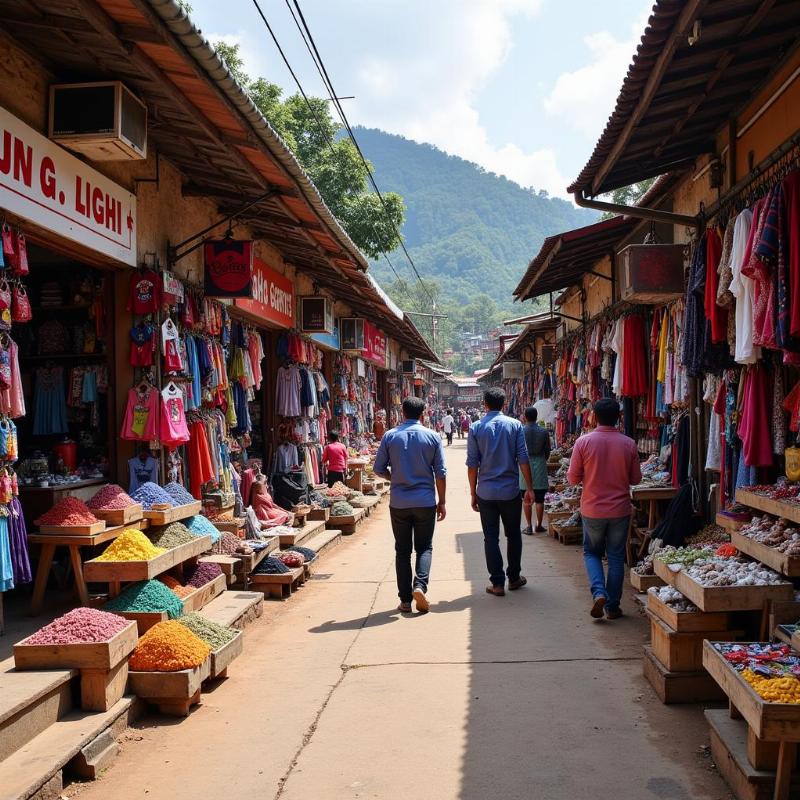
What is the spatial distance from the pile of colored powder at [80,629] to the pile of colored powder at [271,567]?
3.22 meters

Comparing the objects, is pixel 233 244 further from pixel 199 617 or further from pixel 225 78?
pixel 199 617

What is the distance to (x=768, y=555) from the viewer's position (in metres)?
4.41

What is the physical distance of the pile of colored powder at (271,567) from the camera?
7.83 meters

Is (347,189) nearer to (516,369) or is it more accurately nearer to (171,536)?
(516,369)

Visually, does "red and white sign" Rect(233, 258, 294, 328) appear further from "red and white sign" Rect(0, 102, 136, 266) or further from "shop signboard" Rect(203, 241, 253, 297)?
"red and white sign" Rect(0, 102, 136, 266)

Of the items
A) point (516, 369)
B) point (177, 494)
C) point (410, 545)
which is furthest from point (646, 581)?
point (516, 369)

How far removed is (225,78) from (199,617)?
367 centimetres

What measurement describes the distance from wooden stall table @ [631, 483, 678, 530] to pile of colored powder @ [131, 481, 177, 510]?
456cm

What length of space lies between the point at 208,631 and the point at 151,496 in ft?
4.79

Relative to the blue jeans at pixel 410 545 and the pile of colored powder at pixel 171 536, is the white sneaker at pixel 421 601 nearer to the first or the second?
the blue jeans at pixel 410 545

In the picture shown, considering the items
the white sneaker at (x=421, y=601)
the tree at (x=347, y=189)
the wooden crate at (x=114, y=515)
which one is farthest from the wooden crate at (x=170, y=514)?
the tree at (x=347, y=189)

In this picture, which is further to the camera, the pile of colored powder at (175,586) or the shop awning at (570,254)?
the shop awning at (570,254)

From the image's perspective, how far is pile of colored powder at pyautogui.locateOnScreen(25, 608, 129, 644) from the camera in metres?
4.32

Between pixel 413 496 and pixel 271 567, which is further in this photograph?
pixel 271 567
